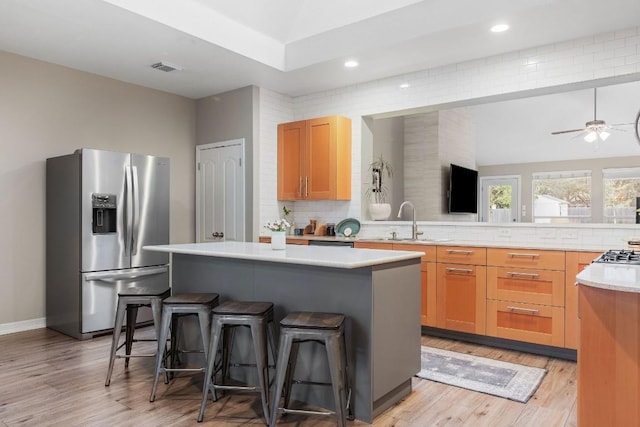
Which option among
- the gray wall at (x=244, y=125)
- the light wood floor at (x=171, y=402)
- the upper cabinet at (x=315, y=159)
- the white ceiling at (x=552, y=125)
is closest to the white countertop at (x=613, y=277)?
the light wood floor at (x=171, y=402)

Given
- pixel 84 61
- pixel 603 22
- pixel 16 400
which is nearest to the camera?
pixel 16 400

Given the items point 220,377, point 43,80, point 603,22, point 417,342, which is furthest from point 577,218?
point 43,80

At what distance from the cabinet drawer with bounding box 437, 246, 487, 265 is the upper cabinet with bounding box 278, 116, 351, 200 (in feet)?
4.92

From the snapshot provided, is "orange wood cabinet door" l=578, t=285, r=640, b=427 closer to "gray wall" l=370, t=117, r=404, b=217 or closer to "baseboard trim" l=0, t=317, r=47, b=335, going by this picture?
"gray wall" l=370, t=117, r=404, b=217

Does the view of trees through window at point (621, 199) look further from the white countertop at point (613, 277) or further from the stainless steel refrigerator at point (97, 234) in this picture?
the stainless steel refrigerator at point (97, 234)

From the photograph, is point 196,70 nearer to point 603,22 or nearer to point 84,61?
point 84,61

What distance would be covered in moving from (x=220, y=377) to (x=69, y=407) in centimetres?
91

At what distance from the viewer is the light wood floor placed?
2.54 m

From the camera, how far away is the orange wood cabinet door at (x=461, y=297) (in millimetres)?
3908

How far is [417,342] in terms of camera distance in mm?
2930

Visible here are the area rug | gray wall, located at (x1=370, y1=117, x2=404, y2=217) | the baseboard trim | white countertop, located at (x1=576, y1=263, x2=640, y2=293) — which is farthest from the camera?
gray wall, located at (x1=370, y1=117, x2=404, y2=217)

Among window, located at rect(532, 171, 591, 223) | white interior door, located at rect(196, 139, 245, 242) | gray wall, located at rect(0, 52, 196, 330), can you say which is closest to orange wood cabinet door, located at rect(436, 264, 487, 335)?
white interior door, located at rect(196, 139, 245, 242)

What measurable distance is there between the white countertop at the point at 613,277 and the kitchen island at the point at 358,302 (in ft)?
3.18

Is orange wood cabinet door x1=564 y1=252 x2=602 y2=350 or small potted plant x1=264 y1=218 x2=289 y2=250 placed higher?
small potted plant x1=264 y1=218 x2=289 y2=250
